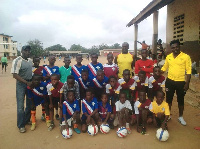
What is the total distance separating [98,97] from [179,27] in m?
5.78

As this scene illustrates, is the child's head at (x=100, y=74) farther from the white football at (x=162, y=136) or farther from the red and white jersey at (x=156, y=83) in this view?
the white football at (x=162, y=136)

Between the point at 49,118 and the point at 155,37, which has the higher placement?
the point at 155,37

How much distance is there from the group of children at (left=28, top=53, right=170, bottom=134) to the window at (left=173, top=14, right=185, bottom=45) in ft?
14.9

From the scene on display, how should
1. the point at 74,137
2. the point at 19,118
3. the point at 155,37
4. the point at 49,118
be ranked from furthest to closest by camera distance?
the point at 155,37, the point at 49,118, the point at 19,118, the point at 74,137

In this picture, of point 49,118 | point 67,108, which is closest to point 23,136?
point 49,118

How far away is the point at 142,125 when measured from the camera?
3.93 m

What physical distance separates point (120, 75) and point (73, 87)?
138cm

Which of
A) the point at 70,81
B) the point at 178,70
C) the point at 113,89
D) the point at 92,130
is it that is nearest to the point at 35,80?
the point at 70,81

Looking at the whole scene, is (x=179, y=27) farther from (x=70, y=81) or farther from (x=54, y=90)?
(x=54, y=90)

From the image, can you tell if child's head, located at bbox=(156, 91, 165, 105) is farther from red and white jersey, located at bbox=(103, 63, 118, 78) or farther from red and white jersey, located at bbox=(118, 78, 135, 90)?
red and white jersey, located at bbox=(103, 63, 118, 78)

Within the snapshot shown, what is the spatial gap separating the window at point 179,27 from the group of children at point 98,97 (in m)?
4.55

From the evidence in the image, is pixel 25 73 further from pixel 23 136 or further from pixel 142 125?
pixel 142 125

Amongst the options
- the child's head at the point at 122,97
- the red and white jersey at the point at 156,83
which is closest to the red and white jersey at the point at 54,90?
the child's head at the point at 122,97

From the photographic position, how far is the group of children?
13.0 ft
